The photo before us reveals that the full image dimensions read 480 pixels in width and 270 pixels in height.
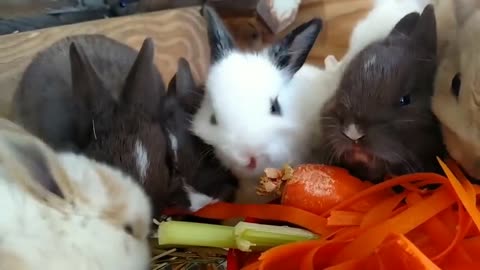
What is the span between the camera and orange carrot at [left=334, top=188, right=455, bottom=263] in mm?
826

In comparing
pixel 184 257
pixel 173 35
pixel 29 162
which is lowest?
pixel 184 257

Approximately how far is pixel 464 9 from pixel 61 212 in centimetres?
56

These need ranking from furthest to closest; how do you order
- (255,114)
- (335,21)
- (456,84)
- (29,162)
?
(335,21) < (255,114) < (456,84) < (29,162)

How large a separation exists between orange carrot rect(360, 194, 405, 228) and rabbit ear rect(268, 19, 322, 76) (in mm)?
266

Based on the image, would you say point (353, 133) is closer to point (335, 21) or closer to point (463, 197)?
point (463, 197)

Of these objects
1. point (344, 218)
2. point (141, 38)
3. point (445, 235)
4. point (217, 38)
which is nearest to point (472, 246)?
point (445, 235)

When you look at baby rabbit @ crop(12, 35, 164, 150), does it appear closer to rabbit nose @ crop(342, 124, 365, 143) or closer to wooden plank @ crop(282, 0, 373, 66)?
rabbit nose @ crop(342, 124, 365, 143)

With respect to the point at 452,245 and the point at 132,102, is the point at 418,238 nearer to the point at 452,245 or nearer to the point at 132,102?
the point at 452,245

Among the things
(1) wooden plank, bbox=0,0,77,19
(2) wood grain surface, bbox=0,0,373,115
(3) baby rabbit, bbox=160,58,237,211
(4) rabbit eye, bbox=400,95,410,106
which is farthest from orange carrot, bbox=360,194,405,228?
(1) wooden plank, bbox=0,0,77,19

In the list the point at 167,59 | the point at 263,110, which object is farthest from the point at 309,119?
the point at 167,59

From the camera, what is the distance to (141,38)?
152 cm

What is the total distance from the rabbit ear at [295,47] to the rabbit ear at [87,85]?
0.27 meters

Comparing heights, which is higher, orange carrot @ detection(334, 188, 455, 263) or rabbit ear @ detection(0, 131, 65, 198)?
rabbit ear @ detection(0, 131, 65, 198)

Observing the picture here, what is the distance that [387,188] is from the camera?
928 mm
